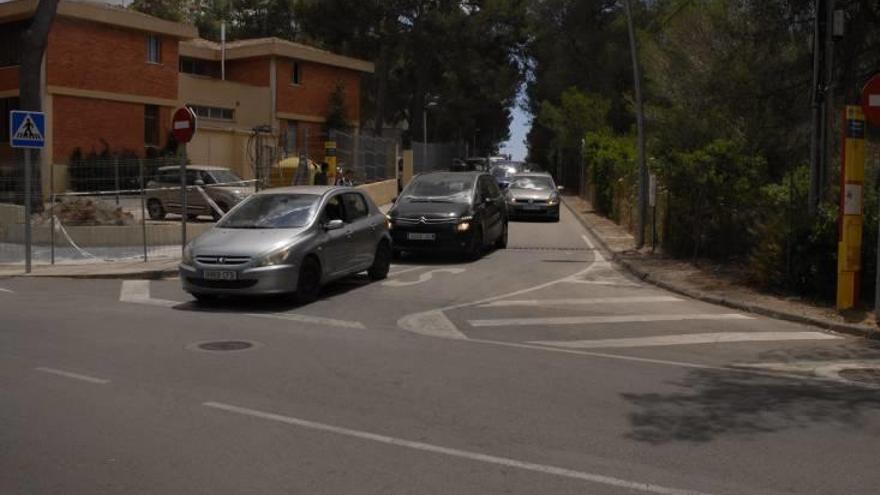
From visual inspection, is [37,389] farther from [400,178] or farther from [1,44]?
[400,178]

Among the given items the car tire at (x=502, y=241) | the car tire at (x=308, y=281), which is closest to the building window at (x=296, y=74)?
the car tire at (x=502, y=241)

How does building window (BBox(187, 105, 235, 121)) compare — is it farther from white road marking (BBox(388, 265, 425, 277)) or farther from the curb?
white road marking (BBox(388, 265, 425, 277))

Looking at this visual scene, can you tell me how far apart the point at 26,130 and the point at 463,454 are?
1272 centimetres

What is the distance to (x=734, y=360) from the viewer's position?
30.2 ft

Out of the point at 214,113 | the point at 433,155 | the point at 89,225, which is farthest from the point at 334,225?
the point at 433,155

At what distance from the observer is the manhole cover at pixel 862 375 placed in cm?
833

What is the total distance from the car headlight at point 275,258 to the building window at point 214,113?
29519mm

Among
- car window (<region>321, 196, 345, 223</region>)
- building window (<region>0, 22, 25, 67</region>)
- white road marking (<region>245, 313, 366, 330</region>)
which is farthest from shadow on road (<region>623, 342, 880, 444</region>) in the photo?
building window (<region>0, 22, 25, 67</region>)

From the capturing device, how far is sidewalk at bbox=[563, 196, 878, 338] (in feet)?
36.8

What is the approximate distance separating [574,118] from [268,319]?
35.3m

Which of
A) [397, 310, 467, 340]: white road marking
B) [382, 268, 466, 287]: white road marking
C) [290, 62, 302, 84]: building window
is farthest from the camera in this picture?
[290, 62, 302, 84]: building window

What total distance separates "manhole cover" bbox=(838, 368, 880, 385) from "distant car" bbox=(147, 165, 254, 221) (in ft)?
60.0

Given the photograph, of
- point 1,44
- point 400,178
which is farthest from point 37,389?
point 400,178

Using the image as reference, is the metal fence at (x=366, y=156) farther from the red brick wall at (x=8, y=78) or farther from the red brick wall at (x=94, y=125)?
the red brick wall at (x=8, y=78)
